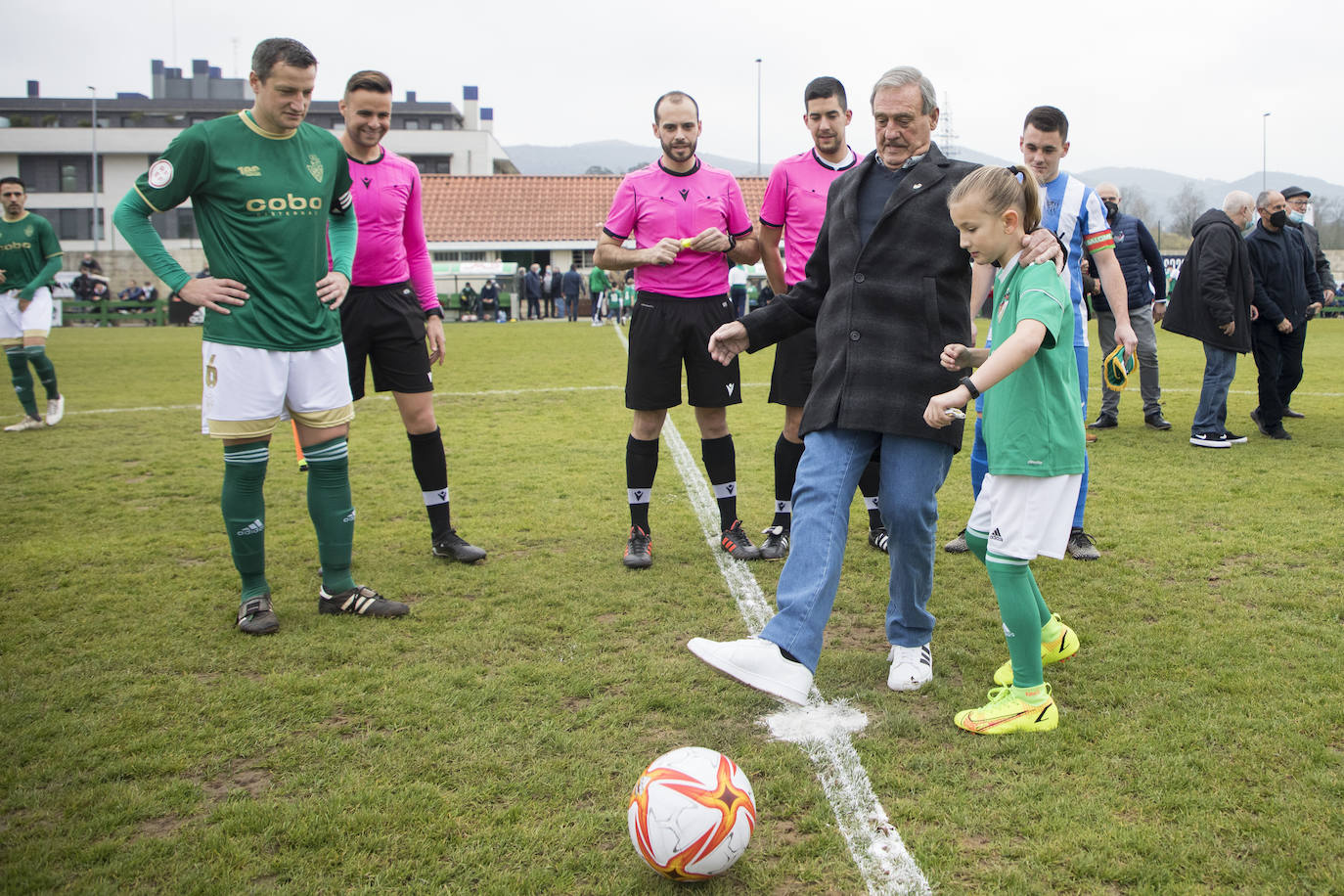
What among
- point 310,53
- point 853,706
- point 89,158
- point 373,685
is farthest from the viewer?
point 89,158

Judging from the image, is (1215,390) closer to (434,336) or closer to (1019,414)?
(1019,414)

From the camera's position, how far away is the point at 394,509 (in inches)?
258

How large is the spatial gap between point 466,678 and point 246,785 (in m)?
0.92

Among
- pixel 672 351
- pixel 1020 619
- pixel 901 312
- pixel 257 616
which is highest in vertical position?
pixel 901 312

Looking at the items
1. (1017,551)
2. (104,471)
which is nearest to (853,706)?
(1017,551)

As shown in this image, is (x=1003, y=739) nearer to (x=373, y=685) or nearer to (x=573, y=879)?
(x=573, y=879)

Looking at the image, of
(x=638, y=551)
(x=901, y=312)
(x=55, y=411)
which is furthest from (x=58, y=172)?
(x=901, y=312)

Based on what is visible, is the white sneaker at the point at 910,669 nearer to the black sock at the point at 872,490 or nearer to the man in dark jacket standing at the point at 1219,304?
the black sock at the point at 872,490

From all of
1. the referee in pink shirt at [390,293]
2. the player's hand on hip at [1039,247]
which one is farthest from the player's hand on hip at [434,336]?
the player's hand on hip at [1039,247]

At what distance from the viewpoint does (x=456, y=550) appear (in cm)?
533

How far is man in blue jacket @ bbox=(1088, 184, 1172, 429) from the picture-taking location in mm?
9062

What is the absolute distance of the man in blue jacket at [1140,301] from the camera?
9.06m

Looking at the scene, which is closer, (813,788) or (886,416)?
(813,788)

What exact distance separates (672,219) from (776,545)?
1.82m
